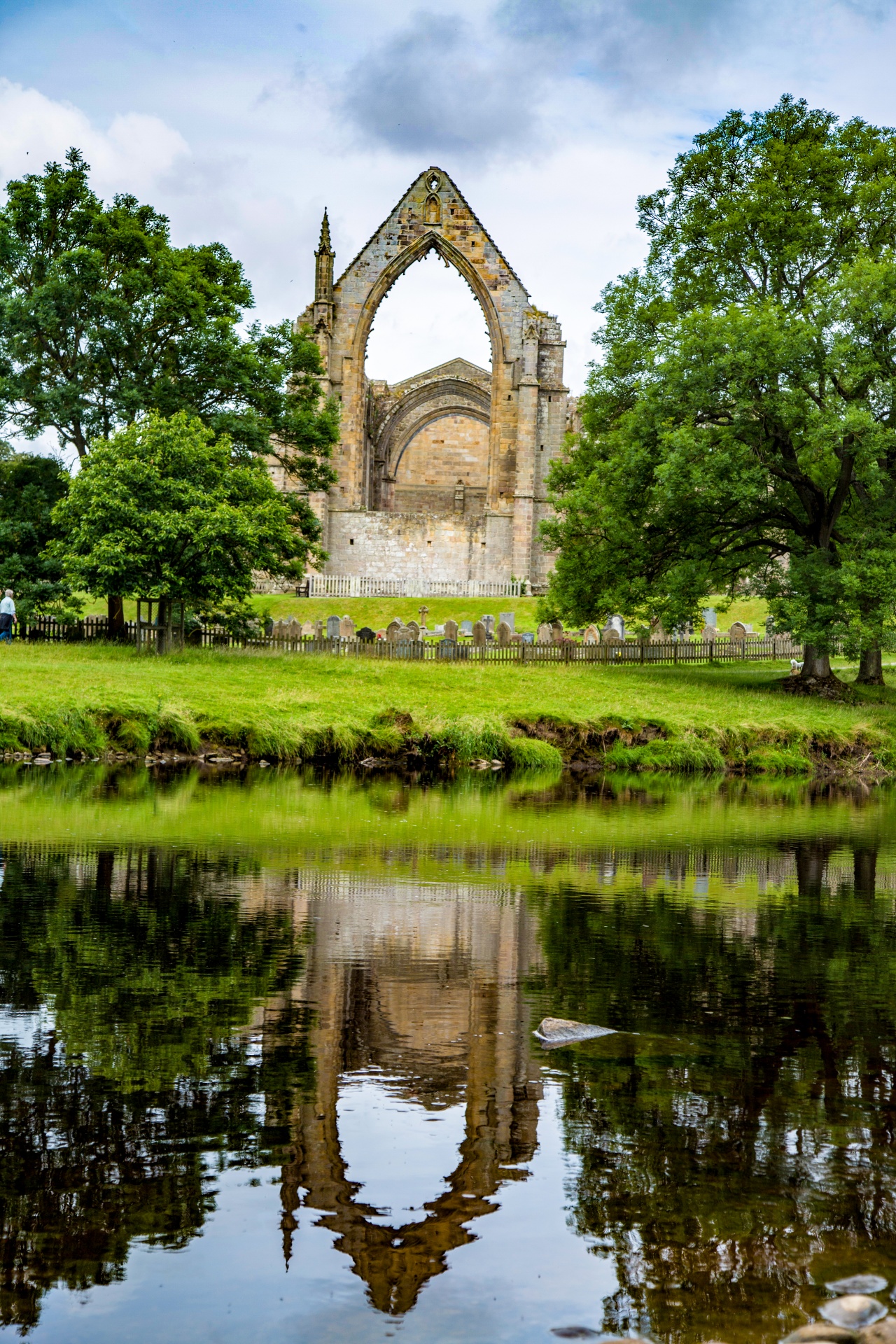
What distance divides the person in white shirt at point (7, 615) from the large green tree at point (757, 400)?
14.3 metres

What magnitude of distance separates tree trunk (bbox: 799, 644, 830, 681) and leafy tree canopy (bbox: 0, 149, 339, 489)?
1592 centimetres

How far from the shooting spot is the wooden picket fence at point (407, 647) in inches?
1300

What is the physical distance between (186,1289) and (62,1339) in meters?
0.40

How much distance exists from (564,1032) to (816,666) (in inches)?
1033

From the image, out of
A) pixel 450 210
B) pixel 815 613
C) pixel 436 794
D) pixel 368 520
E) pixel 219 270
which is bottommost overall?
pixel 436 794

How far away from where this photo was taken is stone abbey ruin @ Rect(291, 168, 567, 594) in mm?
56156

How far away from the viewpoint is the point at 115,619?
3416cm

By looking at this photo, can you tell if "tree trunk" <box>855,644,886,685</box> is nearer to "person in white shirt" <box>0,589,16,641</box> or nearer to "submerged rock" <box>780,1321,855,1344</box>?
"person in white shirt" <box>0,589,16,641</box>

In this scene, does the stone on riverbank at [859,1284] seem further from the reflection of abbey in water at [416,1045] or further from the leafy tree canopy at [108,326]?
the leafy tree canopy at [108,326]

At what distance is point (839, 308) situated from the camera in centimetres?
2770

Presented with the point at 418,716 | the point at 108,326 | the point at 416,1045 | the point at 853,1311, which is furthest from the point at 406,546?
the point at 853,1311

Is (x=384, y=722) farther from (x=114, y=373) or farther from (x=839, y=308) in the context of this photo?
(x=114, y=373)

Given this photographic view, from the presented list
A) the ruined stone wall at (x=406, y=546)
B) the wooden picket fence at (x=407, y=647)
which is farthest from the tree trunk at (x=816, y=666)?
the ruined stone wall at (x=406, y=546)

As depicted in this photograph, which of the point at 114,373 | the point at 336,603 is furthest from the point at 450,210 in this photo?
the point at 114,373
